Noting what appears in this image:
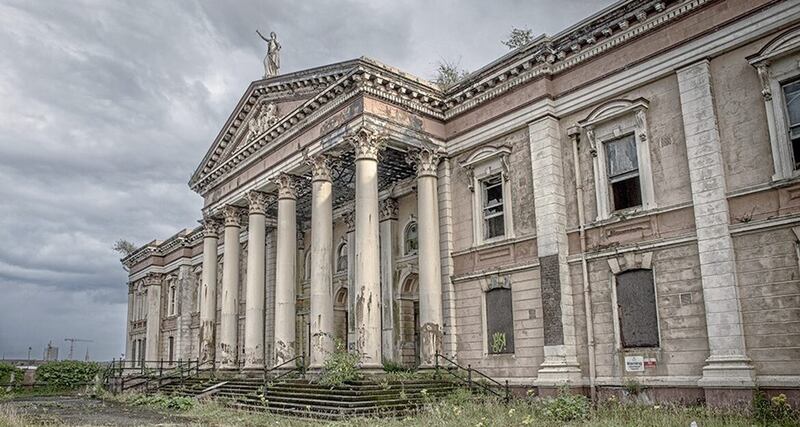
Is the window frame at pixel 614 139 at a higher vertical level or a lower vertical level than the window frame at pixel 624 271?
higher

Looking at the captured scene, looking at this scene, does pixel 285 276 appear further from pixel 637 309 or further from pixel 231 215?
pixel 637 309

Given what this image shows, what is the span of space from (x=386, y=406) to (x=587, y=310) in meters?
5.53

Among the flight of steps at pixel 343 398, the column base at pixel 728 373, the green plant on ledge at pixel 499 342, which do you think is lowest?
the flight of steps at pixel 343 398

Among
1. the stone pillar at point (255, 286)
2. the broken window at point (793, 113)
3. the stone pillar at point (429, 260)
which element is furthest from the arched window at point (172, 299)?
the broken window at point (793, 113)

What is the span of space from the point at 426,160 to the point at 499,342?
6158 millimetres

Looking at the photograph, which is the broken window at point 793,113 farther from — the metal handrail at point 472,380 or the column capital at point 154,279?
the column capital at point 154,279

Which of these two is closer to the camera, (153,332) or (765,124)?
(765,124)

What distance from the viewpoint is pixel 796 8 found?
43.1ft

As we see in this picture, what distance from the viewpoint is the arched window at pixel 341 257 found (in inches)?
1083

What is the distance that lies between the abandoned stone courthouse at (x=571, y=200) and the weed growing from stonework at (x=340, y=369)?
0.48 metres

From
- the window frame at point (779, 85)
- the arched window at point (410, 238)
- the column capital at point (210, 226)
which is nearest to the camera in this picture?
the window frame at point (779, 85)

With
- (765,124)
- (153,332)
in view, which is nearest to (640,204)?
(765,124)

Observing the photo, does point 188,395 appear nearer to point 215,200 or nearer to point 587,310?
point 215,200

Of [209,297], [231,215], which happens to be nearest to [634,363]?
[231,215]
